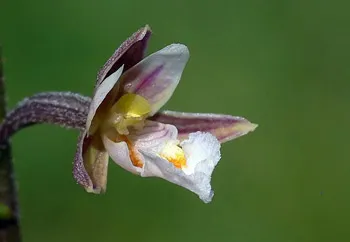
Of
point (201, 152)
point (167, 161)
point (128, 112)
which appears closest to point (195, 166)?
point (201, 152)

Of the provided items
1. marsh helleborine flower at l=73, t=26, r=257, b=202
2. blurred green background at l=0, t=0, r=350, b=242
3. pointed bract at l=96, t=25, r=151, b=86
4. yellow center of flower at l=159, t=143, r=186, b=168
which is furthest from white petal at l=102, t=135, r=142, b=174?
blurred green background at l=0, t=0, r=350, b=242

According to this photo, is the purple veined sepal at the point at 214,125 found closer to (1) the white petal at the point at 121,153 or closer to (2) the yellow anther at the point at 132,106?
(2) the yellow anther at the point at 132,106

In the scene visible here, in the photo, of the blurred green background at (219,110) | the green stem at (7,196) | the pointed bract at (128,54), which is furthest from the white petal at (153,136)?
the blurred green background at (219,110)

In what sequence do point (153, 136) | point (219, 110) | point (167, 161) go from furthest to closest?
point (219, 110) < point (153, 136) < point (167, 161)

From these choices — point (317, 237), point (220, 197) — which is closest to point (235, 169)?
point (220, 197)

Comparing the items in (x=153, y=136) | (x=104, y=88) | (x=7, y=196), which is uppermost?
(x=104, y=88)

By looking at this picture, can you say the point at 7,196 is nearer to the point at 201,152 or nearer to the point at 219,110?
the point at 201,152
